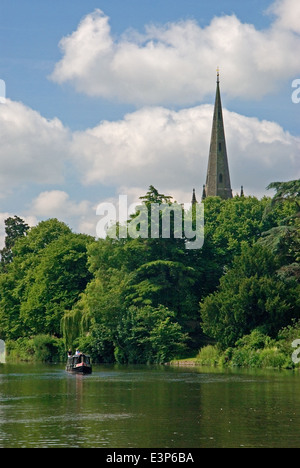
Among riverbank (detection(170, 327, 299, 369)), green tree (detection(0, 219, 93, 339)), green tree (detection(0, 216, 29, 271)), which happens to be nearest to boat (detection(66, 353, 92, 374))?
riverbank (detection(170, 327, 299, 369))

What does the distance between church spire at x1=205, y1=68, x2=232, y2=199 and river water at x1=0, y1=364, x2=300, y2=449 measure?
99.7 meters

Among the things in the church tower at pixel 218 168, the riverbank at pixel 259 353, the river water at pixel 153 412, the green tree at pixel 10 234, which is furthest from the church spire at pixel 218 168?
the river water at pixel 153 412

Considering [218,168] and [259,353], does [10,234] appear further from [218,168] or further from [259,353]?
[259,353]

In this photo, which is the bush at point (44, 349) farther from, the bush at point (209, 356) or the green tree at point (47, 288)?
the bush at point (209, 356)

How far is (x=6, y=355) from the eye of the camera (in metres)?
93.4

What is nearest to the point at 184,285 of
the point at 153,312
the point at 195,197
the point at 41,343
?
the point at 153,312

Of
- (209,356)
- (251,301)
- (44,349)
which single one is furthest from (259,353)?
(44,349)

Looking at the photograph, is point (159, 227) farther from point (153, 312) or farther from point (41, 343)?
point (41, 343)

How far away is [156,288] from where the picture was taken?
243ft

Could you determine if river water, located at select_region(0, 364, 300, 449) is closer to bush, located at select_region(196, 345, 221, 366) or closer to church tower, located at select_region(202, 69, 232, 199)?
bush, located at select_region(196, 345, 221, 366)

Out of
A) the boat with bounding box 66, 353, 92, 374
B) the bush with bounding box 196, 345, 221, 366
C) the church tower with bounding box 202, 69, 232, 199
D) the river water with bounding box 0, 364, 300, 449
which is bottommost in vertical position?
the river water with bounding box 0, 364, 300, 449

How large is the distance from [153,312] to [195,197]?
9867 cm

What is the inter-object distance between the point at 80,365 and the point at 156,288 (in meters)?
18.2

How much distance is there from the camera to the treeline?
64312mm
